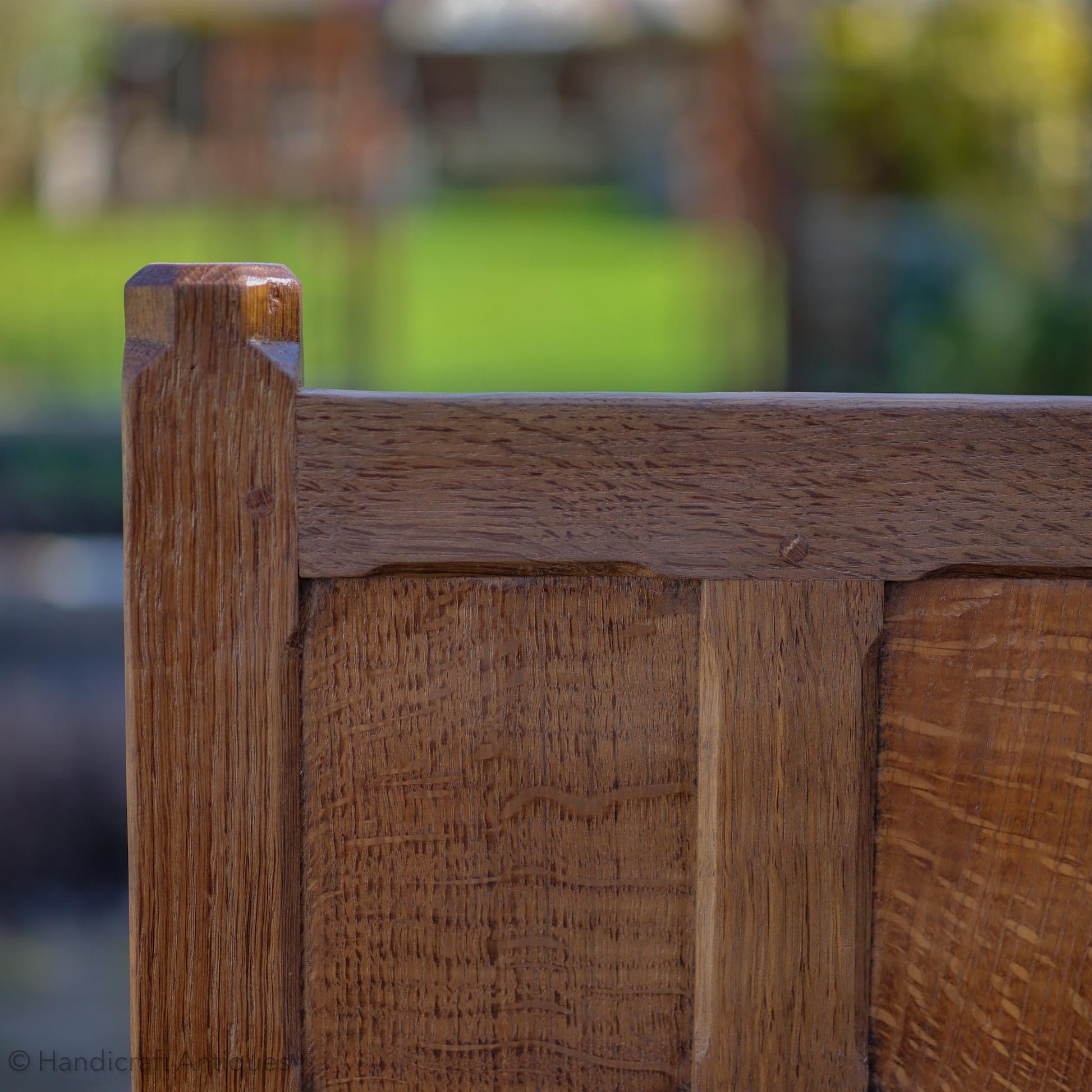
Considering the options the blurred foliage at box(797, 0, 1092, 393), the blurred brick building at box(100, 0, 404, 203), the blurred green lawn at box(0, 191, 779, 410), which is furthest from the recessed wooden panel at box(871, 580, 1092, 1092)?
the blurred foliage at box(797, 0, 1092, 393)

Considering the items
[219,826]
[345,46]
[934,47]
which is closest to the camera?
[219,826]

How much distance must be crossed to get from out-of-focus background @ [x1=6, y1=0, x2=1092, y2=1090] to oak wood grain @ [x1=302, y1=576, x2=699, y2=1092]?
2.02ft

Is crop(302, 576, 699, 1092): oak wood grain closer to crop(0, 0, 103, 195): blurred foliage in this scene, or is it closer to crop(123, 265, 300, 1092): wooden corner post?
crop(123, 265, 300, 1092): wooden corner post

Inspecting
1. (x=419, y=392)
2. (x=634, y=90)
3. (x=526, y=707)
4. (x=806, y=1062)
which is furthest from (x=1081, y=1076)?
(x=634, y=90)

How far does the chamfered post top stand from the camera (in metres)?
0.47

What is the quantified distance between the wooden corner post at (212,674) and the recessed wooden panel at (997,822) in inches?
9.2

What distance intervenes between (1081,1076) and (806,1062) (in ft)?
0.33

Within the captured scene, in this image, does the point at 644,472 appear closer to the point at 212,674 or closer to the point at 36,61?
the point at 212,674

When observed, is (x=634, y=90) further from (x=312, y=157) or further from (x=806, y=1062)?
(x=806, y=1062)

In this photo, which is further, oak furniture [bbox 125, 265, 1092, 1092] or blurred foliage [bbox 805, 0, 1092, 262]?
blurred foliage [bbox 805, 0, 1092, 262]

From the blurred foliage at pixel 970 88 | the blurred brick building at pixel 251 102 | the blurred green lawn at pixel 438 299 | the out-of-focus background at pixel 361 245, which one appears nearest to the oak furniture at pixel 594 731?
the out-of-focus background at pixel 361 245

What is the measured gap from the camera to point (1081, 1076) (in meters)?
0.48

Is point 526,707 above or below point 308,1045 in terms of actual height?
above

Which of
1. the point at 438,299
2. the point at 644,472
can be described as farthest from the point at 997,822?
the point at 438,299
